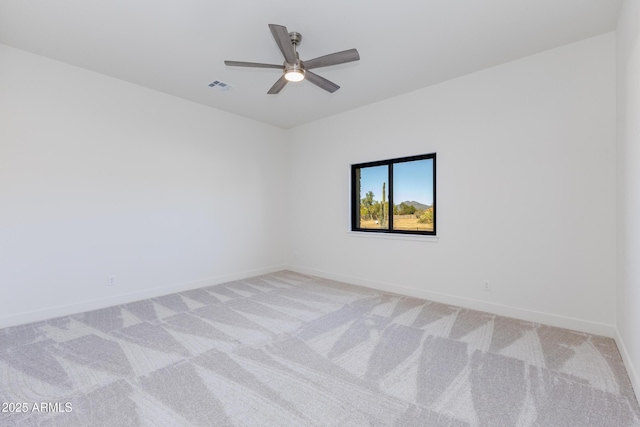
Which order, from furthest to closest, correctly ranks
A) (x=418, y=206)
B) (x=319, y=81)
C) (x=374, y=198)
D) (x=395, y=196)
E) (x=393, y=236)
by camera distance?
(x=374, y=198)
(x=395, y=196)
(x=393, y=236)
(x=418, y=206)
(x=319, y=81)

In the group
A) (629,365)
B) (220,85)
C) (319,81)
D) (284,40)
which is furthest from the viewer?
(220,85)

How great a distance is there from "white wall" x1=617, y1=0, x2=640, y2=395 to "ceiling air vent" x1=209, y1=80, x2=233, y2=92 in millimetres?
3960

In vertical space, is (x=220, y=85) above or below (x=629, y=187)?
above

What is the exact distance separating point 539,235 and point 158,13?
4.29 meters

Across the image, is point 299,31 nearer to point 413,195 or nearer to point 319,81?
point 319,81

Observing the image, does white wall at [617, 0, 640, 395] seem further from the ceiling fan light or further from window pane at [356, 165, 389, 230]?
window pane at [356, 165, 389, 230]

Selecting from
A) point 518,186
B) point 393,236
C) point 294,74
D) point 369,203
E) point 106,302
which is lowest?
point 106,302

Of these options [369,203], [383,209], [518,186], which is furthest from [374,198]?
[518,186]

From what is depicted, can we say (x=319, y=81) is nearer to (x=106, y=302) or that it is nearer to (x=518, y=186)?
(x=518, y=186)

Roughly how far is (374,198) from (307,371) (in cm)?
309

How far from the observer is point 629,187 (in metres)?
2.19

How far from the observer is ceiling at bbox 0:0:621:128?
96.1 inches

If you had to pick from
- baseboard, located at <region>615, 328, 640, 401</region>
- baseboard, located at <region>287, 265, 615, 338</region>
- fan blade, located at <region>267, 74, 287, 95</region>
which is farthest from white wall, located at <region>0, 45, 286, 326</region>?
baseboard, located at <region>615, 328, 640, 401</region>

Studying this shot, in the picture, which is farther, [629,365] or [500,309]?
[500,309]
